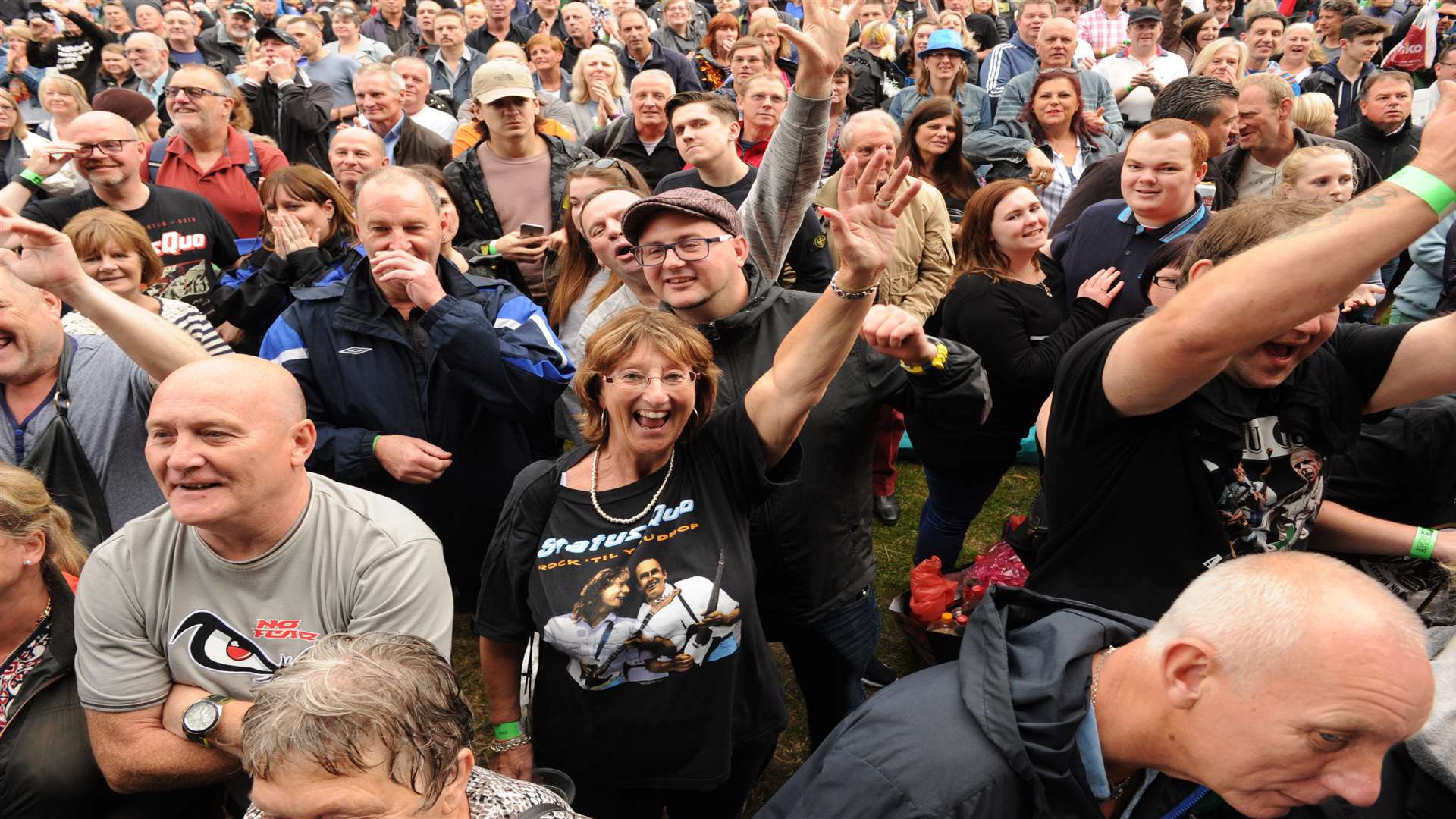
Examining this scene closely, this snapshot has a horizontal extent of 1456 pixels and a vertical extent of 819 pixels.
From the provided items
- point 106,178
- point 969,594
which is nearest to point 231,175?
point 106,178

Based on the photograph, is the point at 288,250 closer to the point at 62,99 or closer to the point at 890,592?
the point at 890,592

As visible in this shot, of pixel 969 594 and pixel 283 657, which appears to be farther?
pixel 969 594

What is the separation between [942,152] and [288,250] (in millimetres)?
3452

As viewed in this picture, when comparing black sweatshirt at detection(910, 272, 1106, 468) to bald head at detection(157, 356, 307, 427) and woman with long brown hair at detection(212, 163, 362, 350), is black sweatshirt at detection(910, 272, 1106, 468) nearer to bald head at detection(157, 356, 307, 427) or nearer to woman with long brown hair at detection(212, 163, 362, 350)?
bald head at detection(157, 356, 307, 427)

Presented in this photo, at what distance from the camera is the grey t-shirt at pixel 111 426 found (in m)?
2.80

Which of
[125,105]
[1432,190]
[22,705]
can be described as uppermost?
[1432,190]

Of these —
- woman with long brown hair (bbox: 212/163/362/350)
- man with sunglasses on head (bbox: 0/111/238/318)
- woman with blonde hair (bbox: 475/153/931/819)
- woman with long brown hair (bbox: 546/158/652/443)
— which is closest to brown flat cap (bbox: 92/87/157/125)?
man with sunglasses on head (bbox: 0/111/238/318)

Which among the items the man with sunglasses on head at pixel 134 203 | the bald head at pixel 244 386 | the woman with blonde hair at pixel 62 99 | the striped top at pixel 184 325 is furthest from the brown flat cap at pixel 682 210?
the woman with blonde hair at pixel 62 99

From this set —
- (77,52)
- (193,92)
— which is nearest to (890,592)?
(193,92)

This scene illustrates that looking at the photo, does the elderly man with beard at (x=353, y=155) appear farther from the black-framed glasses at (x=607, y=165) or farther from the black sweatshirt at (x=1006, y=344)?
the black sweatshirt at (x=1006, y=344)

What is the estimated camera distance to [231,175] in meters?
5.65

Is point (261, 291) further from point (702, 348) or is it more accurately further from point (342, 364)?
point (702, 348)

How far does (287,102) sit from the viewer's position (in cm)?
701

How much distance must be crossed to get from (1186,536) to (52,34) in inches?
432
